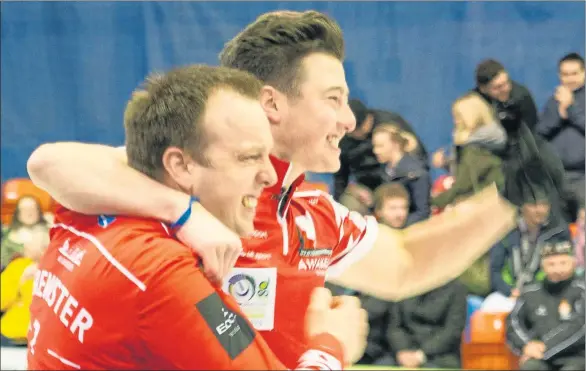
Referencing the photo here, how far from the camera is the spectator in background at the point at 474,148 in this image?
7082 millimetres

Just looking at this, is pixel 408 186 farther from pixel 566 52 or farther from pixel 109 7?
pixel 109 7

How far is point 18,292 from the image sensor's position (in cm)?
802

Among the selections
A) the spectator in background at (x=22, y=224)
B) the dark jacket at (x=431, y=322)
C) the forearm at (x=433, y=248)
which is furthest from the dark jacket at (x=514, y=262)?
the spectator in background at (x=22, y=224)

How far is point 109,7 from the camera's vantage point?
29.1 ft

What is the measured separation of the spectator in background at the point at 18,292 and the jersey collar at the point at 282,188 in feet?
17.0

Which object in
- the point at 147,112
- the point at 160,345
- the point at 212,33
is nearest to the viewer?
the point at 160,345

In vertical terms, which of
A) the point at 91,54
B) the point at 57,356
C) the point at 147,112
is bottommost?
the point at 91,54

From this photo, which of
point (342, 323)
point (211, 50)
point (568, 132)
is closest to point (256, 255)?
point (342, 323)

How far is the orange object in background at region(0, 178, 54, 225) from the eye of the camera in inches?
354

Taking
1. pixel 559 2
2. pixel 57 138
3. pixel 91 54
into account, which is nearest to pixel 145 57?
pixel 91 54

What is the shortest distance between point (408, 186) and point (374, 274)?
13.1 ft

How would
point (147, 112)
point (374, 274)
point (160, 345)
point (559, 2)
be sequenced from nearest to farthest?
1. point (160, 345)
2. point (147, 112)
3. point (374, 274)
4. point (559, 2)

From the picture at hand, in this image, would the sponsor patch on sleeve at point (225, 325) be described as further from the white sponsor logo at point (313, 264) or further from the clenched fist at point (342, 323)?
the white sponsor logo at point (313, 264)

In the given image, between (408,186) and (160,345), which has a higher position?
(160,345)
